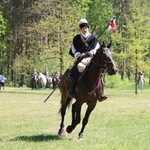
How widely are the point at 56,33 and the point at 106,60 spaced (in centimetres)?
3005

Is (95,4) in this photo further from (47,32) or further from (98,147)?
(98,147)

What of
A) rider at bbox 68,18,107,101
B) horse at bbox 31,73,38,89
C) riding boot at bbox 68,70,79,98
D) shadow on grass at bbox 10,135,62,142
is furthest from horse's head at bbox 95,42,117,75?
horse at bbox 31,73,38,89

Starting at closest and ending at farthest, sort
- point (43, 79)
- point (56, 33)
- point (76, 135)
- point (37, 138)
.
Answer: point (37, 138), point (76, 135), point (56, 33), point (43, 79)

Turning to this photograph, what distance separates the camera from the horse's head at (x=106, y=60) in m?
10.5

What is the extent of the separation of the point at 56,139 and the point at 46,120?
5008 millimetres

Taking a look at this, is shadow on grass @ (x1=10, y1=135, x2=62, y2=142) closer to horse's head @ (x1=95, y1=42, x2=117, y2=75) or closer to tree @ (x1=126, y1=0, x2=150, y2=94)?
horse's head @ (x1=95, y1=42, x2=117, y2=75)

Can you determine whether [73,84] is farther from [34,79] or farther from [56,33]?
[34,79]

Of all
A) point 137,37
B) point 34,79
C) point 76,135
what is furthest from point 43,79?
point 76,135

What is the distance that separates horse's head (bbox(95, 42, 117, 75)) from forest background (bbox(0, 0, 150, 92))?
17213 mm

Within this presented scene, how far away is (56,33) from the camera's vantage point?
133 ft

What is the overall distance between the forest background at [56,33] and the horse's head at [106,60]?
1721 cm

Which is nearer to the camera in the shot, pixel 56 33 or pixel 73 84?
pixel 73 84

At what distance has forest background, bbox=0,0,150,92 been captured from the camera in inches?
1534

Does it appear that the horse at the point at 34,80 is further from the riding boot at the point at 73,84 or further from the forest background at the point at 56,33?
the riding boot at the point at 73,84
